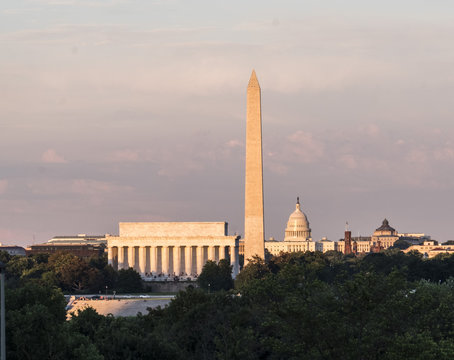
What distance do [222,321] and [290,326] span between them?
1684cm

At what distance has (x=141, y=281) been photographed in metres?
175

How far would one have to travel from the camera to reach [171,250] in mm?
198125

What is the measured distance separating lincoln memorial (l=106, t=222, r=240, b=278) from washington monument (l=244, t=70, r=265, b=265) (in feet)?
143

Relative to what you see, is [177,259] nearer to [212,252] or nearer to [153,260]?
[153,260]

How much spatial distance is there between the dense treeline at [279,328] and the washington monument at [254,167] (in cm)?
Result: 7057

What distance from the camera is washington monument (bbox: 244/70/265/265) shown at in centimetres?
14088

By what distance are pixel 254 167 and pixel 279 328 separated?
88.3 metres

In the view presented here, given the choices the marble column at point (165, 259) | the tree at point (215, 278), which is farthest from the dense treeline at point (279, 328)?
the marble column at point (165, 259)

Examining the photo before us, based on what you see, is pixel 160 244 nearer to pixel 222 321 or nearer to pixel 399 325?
pixel 222 321

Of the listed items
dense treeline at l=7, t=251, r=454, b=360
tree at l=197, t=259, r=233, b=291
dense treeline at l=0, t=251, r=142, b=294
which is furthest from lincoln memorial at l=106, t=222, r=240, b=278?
dense treeline at l=7, t=251, r=454, b=360

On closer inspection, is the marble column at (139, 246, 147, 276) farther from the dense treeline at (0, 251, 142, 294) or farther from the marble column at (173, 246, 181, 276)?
the dense treeline at (0, 251, 142, 294)

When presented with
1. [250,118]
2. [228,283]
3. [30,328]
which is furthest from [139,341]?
[228,283]

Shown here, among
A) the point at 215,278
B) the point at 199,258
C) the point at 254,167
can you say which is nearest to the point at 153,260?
the point at 199,258

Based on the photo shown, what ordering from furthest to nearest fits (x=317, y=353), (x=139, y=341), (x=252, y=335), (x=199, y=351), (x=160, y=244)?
(x=160, y=244), (x=199, y=351), (x=252, y=335), (x=139, y=341), (x=317, y=353)
